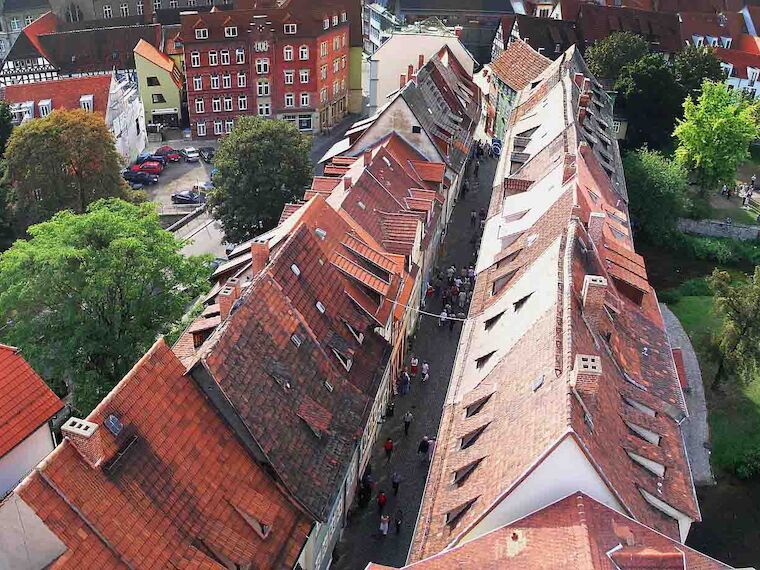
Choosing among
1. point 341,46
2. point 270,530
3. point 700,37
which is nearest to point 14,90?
point 341,46

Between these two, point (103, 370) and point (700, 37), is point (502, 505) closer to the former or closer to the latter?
point (103, 370)

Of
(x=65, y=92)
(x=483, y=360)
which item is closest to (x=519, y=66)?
(x=65, y=92)

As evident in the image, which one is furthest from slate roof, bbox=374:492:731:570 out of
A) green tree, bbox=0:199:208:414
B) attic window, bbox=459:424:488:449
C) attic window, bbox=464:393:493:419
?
green tree, bbox=0:199:208:414

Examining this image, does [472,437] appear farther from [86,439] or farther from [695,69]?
[695,69]

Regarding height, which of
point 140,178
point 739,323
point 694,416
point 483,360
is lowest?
point 694,416

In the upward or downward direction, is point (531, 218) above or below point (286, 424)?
above

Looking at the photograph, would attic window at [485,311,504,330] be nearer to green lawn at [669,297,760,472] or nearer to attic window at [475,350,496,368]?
attic window at [475,350,496,368]

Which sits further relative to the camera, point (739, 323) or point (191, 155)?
point (191, 155)
